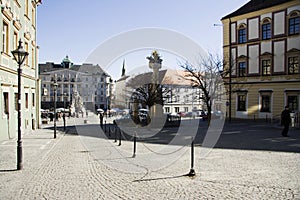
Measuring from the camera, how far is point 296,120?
24016 millimetres

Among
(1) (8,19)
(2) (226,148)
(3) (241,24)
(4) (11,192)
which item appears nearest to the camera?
(4) (11,192)

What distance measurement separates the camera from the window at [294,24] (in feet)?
98.2

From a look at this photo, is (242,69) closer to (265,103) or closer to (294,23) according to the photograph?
(265,103)

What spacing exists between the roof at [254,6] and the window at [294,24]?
189cm

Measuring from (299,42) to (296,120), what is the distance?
10.1 m

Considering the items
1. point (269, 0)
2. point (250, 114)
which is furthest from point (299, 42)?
point (250, 114)

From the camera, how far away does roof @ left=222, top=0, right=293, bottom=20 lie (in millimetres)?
31936

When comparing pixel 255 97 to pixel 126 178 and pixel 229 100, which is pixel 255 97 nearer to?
pixel 229 100

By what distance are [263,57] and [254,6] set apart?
6.51 m

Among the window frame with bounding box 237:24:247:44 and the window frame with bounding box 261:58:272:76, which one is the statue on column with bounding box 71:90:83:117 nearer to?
the window frame with bounding box 237:24:247:44

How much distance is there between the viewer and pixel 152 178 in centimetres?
820

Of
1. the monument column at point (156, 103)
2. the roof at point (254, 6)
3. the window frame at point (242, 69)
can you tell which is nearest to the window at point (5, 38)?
the monument column at point (156, 103)

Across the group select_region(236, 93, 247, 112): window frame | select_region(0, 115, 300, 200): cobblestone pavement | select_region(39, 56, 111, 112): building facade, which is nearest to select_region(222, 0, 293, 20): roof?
select_region(236, 93, 247, 112): window frame

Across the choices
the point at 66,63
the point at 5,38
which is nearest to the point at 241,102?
the point at 5,38
